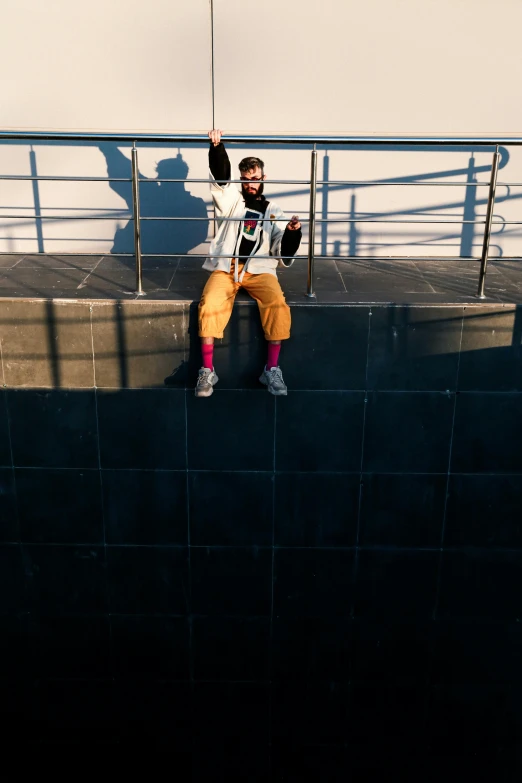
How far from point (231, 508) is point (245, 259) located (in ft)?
4.97

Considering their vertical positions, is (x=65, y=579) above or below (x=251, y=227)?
below

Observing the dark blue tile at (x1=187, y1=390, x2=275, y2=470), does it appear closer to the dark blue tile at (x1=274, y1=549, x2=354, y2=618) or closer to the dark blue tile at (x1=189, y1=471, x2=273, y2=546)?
the dark blue tile at (x1=189, y1=471, x2=273, y2=546)

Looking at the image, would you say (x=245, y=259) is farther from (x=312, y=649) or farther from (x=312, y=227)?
(x=312, y=649)

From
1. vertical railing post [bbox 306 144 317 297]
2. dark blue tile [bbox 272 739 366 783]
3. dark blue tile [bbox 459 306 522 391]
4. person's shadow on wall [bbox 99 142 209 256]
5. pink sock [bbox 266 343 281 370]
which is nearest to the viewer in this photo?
vertical railing post [bbox 306 144 317 297]

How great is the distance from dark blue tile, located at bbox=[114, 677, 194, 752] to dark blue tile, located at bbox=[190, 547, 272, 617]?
0.64 m

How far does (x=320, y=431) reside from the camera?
4.74m

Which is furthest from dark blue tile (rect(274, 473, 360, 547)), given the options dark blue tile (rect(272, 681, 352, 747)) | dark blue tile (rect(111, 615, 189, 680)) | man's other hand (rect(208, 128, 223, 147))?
man's other hand (rect(208, 128, 223, 147))

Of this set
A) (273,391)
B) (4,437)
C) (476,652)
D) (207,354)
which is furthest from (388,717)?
(4,437)

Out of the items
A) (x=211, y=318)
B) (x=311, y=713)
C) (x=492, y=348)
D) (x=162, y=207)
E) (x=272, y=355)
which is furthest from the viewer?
(x=162, y=207)

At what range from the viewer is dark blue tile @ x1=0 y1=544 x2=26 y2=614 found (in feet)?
16.3

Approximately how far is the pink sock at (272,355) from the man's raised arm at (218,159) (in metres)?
0.99

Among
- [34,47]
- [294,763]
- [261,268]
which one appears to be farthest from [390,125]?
[294,763]

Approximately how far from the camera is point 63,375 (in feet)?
15.3

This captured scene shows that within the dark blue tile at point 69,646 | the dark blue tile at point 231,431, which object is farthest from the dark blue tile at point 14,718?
the dark blue tile at point 231,431
